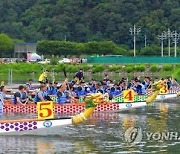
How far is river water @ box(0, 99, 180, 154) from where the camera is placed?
1852 centimetres

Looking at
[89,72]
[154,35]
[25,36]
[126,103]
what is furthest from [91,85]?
[25,36]

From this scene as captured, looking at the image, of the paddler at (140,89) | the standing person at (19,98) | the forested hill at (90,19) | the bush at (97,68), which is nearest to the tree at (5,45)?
the forested hill at (90,19)

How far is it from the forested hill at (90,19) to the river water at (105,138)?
95757mm

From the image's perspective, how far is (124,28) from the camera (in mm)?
126250

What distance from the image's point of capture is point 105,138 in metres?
20.6

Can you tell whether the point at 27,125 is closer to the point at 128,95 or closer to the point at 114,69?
the point at 128,95

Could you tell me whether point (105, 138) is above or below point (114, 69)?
below

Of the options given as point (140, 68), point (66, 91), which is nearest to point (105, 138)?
point (66, 91)

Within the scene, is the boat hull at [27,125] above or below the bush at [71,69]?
below

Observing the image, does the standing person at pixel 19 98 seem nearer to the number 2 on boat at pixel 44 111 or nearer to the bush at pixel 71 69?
the number 2 on boat at pixel 44 111

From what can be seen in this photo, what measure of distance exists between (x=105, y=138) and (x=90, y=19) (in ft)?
375

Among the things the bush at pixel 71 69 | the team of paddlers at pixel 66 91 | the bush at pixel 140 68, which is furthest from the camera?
the bush at pixel 71 69

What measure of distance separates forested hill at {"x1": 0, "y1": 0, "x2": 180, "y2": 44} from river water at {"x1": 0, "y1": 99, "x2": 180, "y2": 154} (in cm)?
9576

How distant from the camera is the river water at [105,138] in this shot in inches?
729
